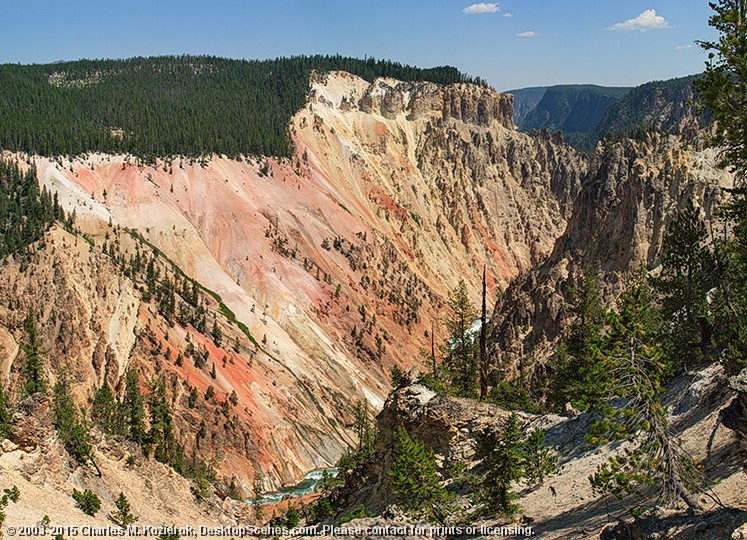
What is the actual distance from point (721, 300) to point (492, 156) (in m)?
113

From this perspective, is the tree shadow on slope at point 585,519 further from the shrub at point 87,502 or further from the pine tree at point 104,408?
the pine tree at point 104,408

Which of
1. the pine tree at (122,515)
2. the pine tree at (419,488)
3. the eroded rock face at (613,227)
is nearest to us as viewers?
the pine tree at (419,488)

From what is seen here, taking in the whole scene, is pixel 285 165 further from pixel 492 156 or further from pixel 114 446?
pixel 114 446

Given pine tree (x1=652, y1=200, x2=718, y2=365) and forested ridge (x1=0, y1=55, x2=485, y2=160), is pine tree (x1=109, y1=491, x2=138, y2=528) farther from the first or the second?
forested ridge (x1=0, y1=55, x2=485, y2=160)

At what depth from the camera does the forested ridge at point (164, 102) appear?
91.9 metres

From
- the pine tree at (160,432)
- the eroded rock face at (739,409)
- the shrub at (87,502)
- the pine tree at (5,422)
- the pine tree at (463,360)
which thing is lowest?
Result: the pine tree at (160,432)

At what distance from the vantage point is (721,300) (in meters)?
31.0

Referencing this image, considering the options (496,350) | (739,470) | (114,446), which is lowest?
(496,350)

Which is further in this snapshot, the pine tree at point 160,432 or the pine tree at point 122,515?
the pine tree at point 160,432

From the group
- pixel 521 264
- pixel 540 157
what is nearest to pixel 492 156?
pixel 540 157

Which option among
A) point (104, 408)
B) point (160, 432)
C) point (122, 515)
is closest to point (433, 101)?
point (104, 408)

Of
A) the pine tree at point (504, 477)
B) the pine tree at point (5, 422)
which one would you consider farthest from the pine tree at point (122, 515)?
the pine tree at point (504, 477)

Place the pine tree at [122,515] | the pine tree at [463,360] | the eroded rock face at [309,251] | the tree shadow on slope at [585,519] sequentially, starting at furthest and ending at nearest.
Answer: the eroded rock face at [309,251] → the pine tree at [463,360] → the pine tree at [122,515] → the tree shadow on slope at [585,519]

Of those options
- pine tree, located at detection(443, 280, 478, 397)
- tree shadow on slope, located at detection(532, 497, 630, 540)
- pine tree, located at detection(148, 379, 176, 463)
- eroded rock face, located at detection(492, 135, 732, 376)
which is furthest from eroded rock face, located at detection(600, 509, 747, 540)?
eroded rock face, located at detection(492, 135, 732, 376)
